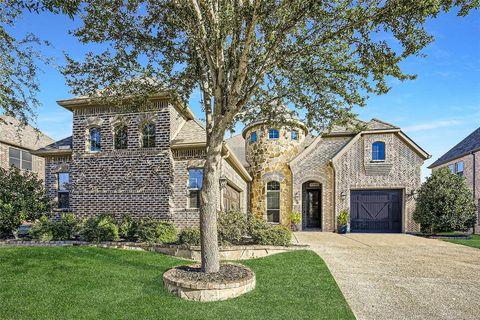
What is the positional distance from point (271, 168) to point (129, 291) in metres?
14.9

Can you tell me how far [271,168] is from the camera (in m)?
20.2

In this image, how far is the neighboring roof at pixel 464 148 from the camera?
2241 centimetres

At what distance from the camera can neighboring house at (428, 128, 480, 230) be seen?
21688mm

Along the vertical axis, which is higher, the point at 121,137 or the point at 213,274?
the point at 121,137

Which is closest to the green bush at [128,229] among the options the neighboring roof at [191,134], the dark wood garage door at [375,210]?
the neighboring roof at [191,134]

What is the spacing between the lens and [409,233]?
58.2ft

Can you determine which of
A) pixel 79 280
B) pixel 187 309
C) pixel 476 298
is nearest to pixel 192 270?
pixel 187 309

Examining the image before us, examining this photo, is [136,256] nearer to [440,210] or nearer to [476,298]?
[476,298]

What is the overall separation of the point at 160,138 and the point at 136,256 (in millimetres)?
5137

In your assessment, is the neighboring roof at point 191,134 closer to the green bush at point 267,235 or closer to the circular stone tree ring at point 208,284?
the green bush at point 267,235

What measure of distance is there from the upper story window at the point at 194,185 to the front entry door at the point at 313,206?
1207 cm

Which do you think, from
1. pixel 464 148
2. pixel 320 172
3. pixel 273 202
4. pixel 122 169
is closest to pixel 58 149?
pixel 122 169

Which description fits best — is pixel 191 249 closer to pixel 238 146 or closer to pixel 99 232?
pixel 99 232

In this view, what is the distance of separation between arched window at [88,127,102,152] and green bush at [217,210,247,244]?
21.9 feet
